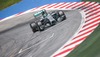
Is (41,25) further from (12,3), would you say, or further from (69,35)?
(12,3)

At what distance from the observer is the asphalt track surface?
2014 centimetres

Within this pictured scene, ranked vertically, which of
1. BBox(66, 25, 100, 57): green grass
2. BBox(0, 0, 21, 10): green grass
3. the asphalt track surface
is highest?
BBox(0, 0, 21, 10): green grass

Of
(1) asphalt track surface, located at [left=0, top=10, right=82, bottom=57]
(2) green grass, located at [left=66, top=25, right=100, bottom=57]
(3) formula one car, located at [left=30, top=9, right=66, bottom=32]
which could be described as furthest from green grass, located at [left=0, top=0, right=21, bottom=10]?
(2) green grass, located at [left=66, top=25, right=100, bottom=57]

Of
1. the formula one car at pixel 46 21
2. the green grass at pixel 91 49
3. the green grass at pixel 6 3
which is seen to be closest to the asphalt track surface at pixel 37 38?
the formula one car at pixel 46 21

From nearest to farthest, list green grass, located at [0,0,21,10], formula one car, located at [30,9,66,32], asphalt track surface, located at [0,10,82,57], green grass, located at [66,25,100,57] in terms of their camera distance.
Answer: green grass, located at [66,25,100,57]
asphalt track surface, located at [0,10,82,57]
formula one car, located at [30,9,66,32]
green grass, located at [0,0,21,10]

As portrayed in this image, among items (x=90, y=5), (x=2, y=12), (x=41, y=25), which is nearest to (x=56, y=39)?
(x=41, y=25)

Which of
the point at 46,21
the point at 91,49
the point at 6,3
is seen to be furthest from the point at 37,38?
the point at 6,3

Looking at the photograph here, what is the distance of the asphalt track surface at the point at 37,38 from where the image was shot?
2014 cm

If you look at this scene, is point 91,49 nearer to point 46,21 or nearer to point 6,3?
point 46,21

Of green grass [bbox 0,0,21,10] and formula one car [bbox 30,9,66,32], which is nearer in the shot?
formula one car [bbox 30,9,66,32]

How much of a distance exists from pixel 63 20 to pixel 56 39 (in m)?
4.98

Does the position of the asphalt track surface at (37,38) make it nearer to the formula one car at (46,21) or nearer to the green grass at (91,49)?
the formula one car at (46,21)

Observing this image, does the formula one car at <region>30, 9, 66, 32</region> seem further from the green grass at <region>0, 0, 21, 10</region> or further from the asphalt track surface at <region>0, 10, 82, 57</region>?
the green grass at <region>0, 0, 21, 10</region>

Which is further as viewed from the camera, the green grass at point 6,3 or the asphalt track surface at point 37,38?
the green grass at point 6,3
